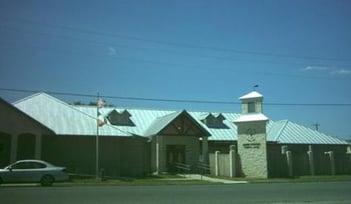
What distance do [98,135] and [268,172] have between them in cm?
1405

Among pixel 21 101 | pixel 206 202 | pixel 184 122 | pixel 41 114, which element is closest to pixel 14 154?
pixel 41 114

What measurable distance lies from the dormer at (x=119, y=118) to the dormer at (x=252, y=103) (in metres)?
11.9

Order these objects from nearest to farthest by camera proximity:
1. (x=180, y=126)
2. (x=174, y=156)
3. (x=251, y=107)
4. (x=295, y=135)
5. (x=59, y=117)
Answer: (x=59, y=117), (x=251, y=107), (x=180, y=126), (x=174, y=156), (x=295, y=135)

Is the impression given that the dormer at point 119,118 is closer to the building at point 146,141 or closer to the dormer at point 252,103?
the building at point 146,141

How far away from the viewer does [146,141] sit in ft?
149

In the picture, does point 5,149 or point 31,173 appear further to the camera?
point 5,149

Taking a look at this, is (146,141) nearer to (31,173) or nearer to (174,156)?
(174,156)

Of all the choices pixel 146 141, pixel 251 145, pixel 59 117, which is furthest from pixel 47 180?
pixel 251 145

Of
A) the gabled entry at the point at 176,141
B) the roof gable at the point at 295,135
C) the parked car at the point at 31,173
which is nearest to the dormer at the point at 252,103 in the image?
the gabled entry at the point at 176,141

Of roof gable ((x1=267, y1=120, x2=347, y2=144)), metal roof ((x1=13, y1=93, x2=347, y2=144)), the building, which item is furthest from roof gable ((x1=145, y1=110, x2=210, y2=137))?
roof gable ((x1=267, y1=120, x2=347, y2=144))

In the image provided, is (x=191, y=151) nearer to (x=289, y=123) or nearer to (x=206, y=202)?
(x=289, y=123)

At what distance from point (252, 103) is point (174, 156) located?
8.78m

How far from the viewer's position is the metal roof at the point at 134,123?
3872 centimetres

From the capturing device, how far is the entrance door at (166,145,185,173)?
152ft
